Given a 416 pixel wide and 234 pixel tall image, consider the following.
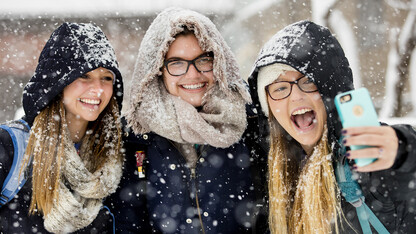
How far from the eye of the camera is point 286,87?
2.12 metres

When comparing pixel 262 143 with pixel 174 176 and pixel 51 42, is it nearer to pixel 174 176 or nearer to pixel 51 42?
pixel 174 176

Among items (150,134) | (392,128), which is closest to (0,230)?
(150,134)

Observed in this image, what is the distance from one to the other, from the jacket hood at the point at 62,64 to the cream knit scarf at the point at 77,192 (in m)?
0.34

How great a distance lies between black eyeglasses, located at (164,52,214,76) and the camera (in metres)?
2.58

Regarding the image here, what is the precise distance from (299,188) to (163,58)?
4.20ft

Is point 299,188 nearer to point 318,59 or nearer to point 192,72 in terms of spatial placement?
point 318,59

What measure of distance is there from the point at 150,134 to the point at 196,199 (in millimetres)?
571

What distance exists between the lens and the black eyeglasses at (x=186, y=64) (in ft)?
8.45

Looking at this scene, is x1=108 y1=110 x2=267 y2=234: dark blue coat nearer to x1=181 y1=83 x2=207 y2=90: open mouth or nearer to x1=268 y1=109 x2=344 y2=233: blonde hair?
x1=268 y1=109 x2=344 y2=233: blonde hair

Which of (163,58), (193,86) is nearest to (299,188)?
(193,86)

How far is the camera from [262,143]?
8.20 feet

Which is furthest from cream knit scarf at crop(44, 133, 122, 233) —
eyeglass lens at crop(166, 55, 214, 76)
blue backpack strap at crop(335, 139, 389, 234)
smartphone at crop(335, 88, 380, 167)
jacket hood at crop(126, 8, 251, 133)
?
smartphone at crop(335, 88, 380, 167)

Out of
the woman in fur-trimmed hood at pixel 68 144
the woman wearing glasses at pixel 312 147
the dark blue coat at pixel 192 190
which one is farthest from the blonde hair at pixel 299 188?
the woman in fur-trimmed hood at pixel 68 144

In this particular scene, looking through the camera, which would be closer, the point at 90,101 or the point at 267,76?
the point at 267,76
